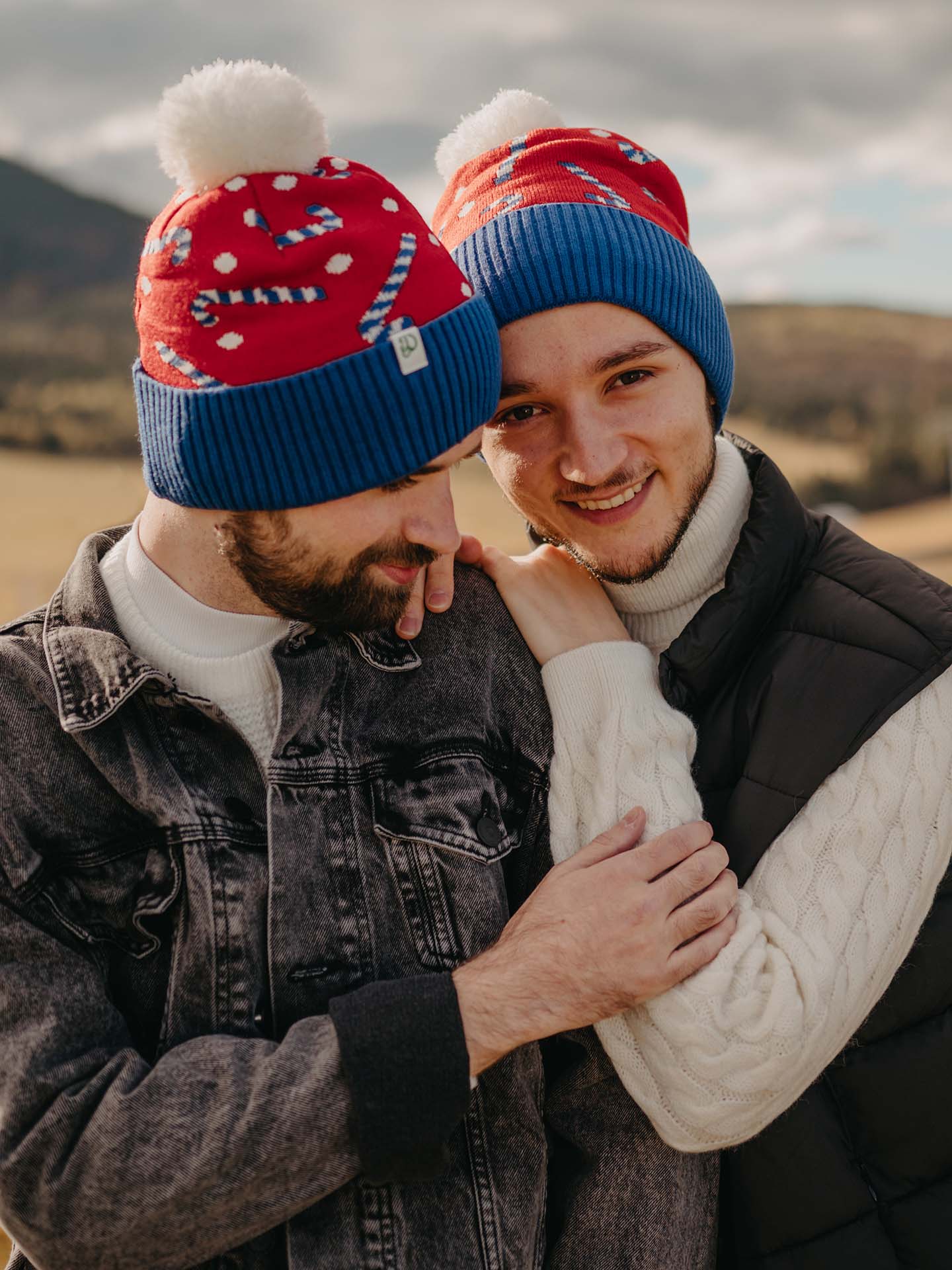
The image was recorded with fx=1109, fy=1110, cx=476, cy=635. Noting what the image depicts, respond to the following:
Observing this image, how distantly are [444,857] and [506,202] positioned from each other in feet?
4.36

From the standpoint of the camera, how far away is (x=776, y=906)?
73.2 inches

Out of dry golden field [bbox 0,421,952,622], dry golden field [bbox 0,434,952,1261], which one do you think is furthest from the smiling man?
dry golden field [bbox 0,434,952,1261]

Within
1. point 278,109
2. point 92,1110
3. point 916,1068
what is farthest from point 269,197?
point 916,1068

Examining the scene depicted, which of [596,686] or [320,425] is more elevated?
[320,425]

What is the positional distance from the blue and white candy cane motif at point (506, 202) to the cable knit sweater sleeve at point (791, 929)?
109 centimetres

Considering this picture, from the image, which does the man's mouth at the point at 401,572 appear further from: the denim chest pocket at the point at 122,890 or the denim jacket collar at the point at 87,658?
the denim chest pocket at the point at 122,890

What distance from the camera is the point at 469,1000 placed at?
1.70m

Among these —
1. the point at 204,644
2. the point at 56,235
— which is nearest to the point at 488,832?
the point at 204,644

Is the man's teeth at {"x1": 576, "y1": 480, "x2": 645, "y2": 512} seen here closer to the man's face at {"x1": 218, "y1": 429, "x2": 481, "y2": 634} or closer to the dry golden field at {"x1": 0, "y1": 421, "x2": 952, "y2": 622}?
the man's face at {"x1": 218, "y1": 429, "x2": 481, "y2": 634}

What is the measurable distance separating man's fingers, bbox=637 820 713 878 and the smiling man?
7cm

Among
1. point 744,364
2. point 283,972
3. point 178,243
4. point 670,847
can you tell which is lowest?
point 744,364

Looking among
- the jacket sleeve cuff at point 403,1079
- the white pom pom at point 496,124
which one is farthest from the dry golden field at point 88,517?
the jacket sleeve cuff at point 403,1079

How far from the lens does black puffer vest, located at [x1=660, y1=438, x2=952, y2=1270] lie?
6.23 ft

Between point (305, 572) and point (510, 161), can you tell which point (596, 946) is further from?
point (510, 161)
